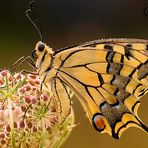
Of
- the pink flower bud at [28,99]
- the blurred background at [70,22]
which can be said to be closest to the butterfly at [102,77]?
the pink flower bud at [28,99]

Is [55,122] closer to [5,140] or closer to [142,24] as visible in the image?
[5,140]

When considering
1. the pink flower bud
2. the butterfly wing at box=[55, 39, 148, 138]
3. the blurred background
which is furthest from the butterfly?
the blurred background

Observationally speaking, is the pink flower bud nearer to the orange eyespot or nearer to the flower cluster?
the flower cluster

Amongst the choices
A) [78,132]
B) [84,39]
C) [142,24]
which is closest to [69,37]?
[84,39]

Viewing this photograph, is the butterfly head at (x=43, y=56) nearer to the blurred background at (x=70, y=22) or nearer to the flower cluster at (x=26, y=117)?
the flower cluster at (x=26, y=117)

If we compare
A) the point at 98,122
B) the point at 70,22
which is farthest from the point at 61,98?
the point at 70,22

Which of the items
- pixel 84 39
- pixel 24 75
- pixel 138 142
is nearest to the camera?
pixel 24 75

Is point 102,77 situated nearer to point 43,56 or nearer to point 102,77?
point 102,77
